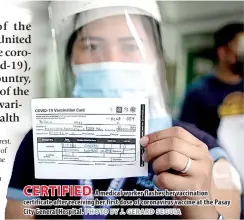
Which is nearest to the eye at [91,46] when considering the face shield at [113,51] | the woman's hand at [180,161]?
the face shield at [113,51]

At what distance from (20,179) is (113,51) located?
0.25 meters

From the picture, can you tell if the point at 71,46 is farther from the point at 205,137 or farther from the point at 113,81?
the point at 205,137

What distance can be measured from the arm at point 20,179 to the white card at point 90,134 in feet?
0.05

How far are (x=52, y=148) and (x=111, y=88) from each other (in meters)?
0.13

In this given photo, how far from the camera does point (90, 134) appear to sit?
0.67 meters

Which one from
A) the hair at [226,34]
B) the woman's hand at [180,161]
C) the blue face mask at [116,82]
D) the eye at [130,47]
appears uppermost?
the hair at [226,34]

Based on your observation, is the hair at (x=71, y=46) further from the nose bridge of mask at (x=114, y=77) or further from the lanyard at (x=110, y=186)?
the lanyard at (x=110, y=186)

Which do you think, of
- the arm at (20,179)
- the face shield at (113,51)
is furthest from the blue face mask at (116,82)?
the arm at (20,179)

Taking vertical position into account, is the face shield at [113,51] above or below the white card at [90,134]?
above

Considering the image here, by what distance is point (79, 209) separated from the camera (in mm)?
692

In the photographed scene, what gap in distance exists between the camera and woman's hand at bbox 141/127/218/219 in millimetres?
664

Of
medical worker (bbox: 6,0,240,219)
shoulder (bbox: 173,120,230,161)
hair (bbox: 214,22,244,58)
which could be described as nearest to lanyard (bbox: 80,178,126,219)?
medical worker (bbox: 6,0,240,219)

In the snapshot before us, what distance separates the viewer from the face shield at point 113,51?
0.67 meters

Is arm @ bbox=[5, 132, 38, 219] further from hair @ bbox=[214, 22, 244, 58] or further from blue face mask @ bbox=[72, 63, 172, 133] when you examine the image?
hair @ bbox=[214, 22, 244, 58]
